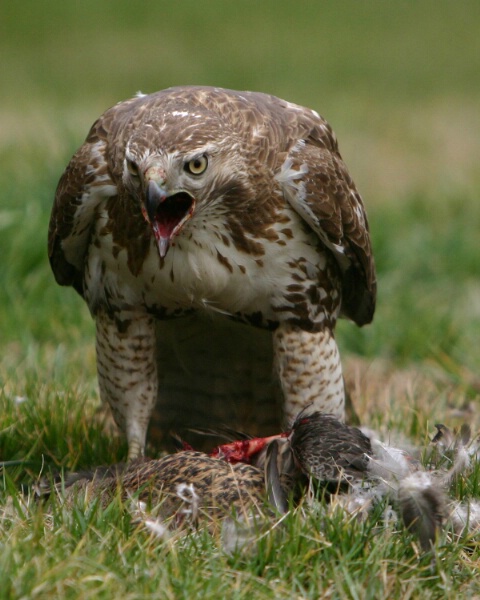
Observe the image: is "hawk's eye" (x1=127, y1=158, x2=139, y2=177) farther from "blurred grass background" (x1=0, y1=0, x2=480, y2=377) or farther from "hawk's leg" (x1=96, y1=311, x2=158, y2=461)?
"blurred grass background" (x1=0, y1=0, x2=480, y2=377)

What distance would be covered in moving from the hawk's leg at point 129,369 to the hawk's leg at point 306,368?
464 mm

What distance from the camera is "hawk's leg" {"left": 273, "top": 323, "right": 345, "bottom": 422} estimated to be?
4.07m

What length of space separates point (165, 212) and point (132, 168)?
0.16 m

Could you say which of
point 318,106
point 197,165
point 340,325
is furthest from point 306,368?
point 318,106

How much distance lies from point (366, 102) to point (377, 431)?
9471mm

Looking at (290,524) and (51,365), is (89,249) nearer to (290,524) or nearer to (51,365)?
(51,365)

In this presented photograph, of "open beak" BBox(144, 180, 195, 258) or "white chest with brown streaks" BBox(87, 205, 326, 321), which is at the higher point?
"open beak" BBox(144, 180, 195, 258)

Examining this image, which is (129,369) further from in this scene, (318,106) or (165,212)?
(318,106)

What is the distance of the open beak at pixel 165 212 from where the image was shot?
3270mm

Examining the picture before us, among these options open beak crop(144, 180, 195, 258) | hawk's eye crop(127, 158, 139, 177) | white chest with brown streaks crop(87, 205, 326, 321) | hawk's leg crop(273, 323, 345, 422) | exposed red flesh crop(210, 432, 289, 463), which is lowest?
exposed red flesh crop(210, 432, 289, 463)

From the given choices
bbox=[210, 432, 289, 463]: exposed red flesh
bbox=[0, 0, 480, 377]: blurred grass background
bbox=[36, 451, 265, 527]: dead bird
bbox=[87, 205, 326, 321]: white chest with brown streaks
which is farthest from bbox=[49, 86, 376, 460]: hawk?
bbox=[0, 0, 480, 377]: blurred grass background

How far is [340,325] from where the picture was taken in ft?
19.6

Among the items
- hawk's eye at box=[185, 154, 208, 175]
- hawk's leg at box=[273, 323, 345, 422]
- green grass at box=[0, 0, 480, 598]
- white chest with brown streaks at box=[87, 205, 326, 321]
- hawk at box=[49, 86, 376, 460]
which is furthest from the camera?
hawk's leg at box=[273, 323, 345, 422]

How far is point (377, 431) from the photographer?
14.0 ft
